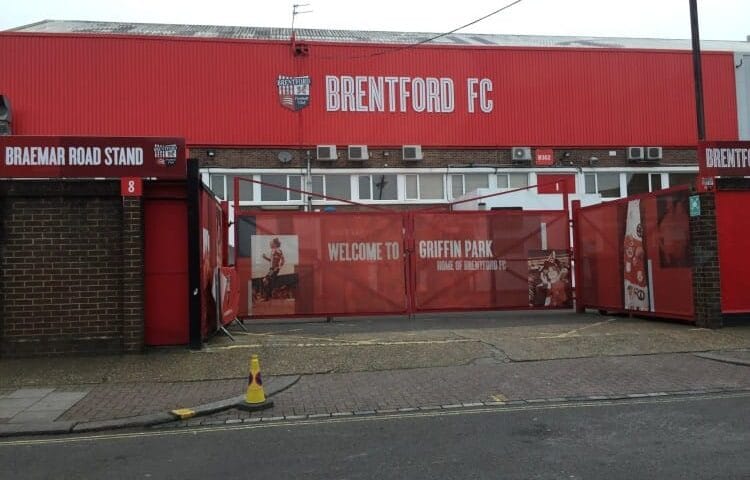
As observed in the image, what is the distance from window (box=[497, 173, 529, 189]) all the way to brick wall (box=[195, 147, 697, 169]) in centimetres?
45

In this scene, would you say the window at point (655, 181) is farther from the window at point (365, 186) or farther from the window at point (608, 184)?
the window at point (365, 186)

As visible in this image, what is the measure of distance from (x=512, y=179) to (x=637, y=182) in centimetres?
586

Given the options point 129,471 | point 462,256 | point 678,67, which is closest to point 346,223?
point 462,256

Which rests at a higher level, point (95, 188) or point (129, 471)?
point (95, 188)

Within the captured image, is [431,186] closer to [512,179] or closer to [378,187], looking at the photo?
[378,187]

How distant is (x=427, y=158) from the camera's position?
90.8 feet

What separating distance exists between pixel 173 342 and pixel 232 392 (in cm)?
276

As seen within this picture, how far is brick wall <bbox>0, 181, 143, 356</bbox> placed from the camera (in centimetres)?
955

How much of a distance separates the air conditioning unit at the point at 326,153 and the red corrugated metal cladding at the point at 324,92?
656 mm

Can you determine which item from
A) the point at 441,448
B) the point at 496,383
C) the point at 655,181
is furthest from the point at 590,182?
the point at 441,448

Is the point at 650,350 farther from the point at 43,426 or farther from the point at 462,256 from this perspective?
the point at 43,426

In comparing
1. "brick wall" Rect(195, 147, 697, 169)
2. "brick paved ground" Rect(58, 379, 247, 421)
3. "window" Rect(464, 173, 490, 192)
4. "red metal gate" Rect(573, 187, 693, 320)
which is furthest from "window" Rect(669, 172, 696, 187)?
"brick paved ground" Rect(58, 379, 247, 421)

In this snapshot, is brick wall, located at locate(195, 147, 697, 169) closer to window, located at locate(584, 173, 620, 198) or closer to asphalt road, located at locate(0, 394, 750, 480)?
window, located at locate(584, 173, 620, 198)

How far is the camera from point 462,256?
13836mm
